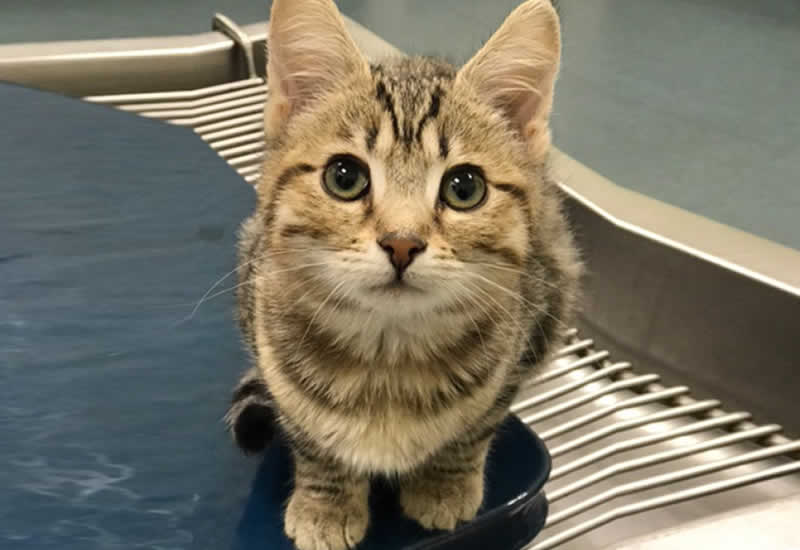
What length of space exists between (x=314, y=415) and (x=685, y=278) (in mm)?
792

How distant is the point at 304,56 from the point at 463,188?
0.23 meters

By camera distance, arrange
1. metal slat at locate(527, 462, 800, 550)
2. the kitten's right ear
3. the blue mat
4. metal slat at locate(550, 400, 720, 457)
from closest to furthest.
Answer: the kitten's right ear → the blue mat → metal slat at locate(527, 462, 800, 550) → metal slat at locate(550, 400, 720, 457)

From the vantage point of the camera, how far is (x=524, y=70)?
2.97 ft

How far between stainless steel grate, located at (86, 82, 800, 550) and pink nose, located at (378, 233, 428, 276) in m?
0.54

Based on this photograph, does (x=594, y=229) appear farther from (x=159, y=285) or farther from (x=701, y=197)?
(x=701, y=197)

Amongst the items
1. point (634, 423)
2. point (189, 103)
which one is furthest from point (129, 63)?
point (634, 423)

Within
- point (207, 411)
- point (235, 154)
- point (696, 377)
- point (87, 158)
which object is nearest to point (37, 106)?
point (87, 158)

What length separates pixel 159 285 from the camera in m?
1.42

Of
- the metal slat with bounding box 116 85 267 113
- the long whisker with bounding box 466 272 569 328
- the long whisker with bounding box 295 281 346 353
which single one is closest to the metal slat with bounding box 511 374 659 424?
the long whisker with bounding box 466 272 569 328

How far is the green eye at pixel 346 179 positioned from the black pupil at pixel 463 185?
3.3 inches

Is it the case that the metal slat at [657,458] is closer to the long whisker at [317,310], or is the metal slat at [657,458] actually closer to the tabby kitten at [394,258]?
the tabby kitten at [394,258]

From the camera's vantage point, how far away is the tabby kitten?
807 mm

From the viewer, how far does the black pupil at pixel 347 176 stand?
83cm

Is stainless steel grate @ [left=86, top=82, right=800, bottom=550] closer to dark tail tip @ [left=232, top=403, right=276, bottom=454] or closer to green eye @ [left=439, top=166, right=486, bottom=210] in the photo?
dark tail tip @ [left=232, top=403, right=276, bottom=454]
